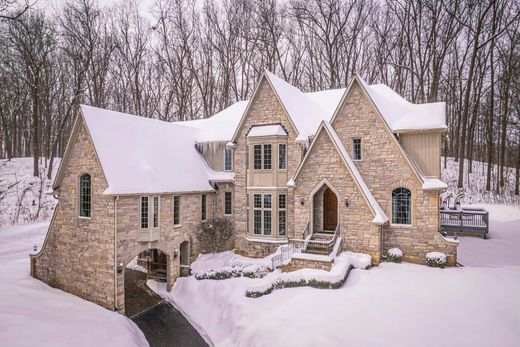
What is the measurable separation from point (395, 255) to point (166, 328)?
35.9 feet

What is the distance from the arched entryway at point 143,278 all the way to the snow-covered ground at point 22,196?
10.5m

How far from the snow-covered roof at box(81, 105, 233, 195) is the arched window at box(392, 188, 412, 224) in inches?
380

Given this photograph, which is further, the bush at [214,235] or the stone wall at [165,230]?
the bush at [214,235]

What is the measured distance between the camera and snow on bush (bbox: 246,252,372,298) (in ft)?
39.8

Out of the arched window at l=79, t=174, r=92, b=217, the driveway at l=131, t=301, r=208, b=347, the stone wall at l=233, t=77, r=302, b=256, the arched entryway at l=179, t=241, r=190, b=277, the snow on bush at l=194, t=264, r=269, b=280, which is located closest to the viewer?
the driveway at l=131, t=301, r=208, b=347

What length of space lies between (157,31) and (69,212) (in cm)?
2385

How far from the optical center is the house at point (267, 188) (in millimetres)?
14117

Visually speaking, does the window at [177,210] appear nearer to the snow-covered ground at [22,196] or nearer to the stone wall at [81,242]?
the stone wall at [81,242]

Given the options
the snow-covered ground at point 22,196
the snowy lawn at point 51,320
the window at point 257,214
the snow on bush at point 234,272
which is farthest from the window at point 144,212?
the snow-covered ground at point 22,196

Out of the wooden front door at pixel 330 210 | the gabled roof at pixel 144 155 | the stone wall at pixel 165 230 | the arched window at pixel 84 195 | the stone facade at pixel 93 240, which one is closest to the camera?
the stone facade at pixel 93 240

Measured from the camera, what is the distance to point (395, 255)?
47.1 feet

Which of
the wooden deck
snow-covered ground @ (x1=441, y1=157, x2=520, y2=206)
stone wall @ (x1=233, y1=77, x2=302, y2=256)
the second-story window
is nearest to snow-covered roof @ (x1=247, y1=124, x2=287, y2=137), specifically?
stone wall @ (x1=233, y1=77, x2=302, y2=256)

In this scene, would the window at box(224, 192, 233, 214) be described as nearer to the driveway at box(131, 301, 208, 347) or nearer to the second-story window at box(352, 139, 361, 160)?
the driveway at box(131, 301, 208, 347)

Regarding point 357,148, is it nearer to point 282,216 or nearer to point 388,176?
point 388,176
